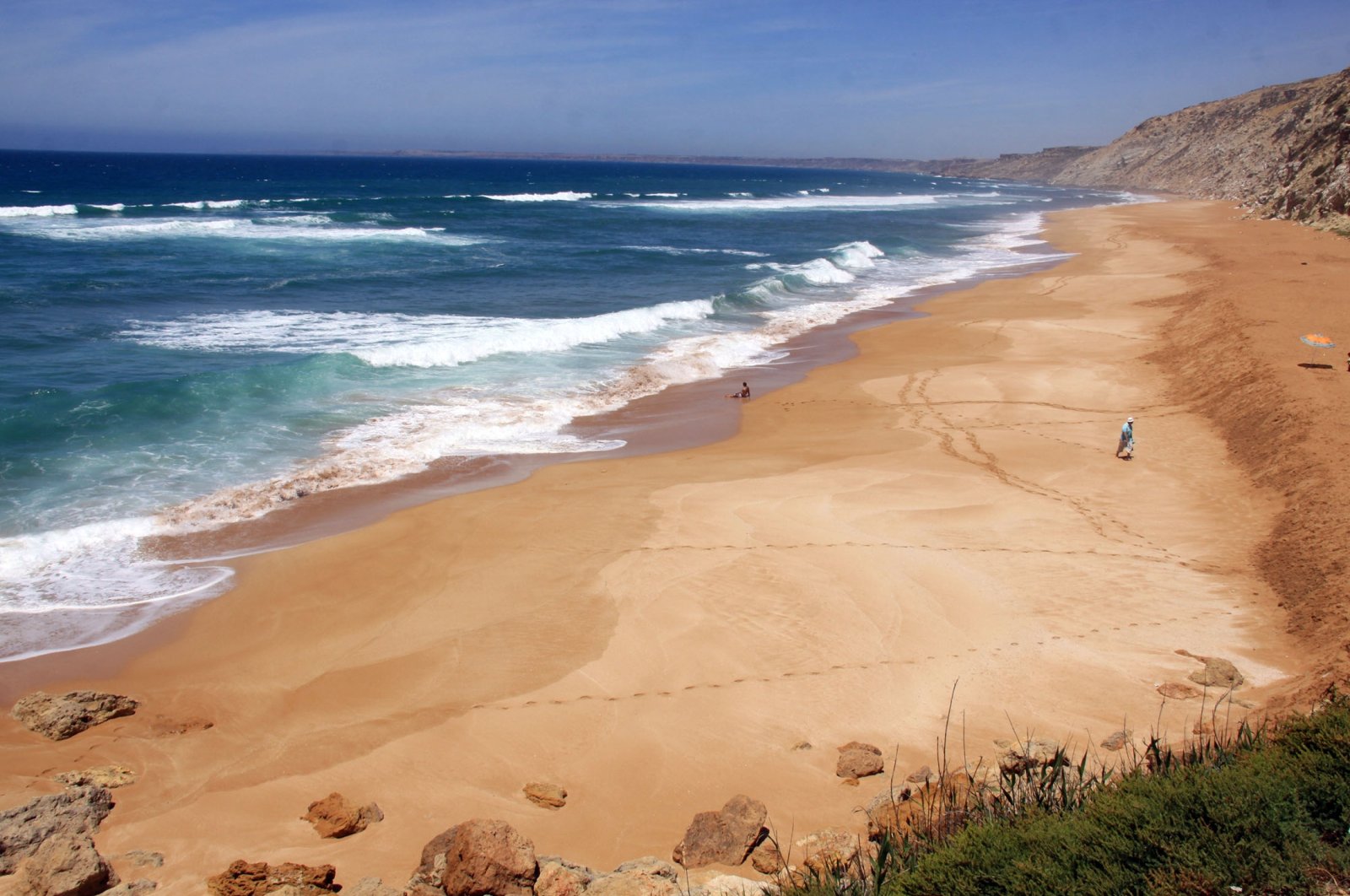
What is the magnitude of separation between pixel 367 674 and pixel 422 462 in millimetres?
6487

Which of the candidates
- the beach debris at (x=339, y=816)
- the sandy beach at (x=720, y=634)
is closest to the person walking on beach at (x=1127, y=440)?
the sandy beach at (x=720, y=634)

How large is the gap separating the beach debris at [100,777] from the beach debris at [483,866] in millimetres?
2926

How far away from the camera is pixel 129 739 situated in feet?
23.8

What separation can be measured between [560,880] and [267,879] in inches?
73.7

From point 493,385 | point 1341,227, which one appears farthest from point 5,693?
point 1341,227

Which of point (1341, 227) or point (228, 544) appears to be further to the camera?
point (1341, 227)

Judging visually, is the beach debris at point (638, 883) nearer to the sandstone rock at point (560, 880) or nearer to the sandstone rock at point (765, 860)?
the sandstone rock at point (560, 880)


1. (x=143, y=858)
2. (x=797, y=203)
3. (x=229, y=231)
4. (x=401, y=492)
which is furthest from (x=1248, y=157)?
(x=143, y=858)

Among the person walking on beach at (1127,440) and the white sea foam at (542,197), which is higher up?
the white sea foam at (542,197)

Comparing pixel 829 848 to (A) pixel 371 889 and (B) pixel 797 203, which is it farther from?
(B) pixel 797 203

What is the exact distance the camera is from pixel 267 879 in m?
5.37

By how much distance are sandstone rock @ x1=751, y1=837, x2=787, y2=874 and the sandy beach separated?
73 mm

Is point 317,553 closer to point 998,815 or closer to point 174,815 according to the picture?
point 174,815

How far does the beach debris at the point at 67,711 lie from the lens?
7.26 metres
